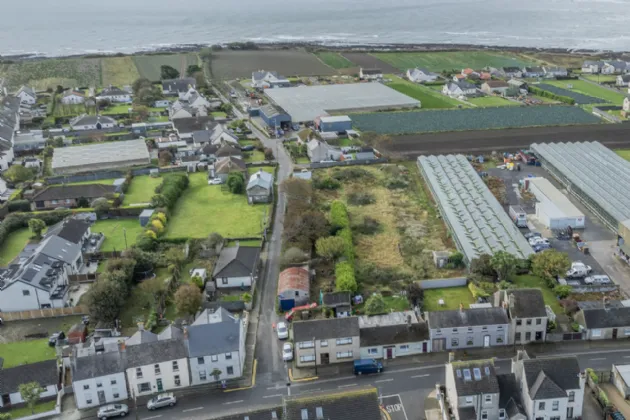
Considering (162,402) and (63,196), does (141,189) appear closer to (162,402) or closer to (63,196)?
(63,196)

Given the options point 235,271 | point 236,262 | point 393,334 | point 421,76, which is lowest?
point 393,334

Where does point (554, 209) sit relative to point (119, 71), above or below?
below

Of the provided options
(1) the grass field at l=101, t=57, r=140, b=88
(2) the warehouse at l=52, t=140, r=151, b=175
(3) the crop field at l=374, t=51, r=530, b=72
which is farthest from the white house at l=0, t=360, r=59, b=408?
(3) the crop field at l=374, t=51, r=530, b=72

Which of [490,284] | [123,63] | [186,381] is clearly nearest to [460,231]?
[490,284]

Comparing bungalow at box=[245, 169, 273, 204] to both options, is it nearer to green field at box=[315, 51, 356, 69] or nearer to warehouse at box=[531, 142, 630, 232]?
warehouse at box=[531, 142, 630, 232]

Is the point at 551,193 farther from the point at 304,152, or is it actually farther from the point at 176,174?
the point at 176,174

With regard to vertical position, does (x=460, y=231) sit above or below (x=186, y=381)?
above

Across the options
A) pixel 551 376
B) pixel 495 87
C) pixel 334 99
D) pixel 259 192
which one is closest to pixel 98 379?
pixel 551 376
